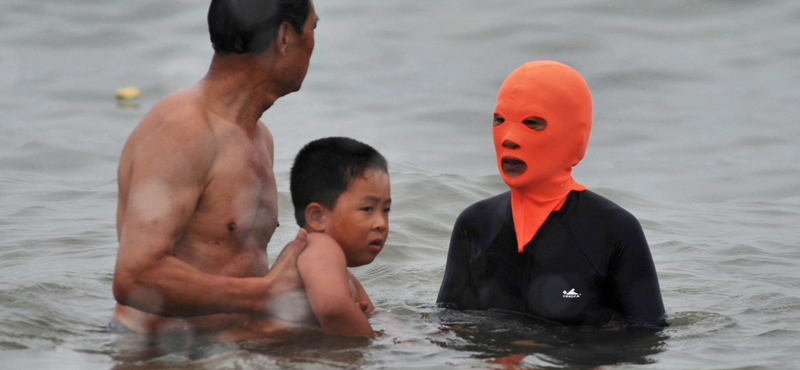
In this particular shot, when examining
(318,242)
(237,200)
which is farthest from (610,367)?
(237,200)

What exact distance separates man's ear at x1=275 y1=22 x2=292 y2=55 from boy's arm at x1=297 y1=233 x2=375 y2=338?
2.89ft

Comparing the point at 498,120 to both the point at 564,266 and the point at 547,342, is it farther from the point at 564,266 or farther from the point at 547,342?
the point at 547,342

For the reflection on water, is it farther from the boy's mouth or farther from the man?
the boy's mouth

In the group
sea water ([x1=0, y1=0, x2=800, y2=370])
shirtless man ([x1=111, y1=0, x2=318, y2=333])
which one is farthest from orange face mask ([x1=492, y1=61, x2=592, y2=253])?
shirtless man ([x1=111, y1=0, x2=318, y2=333])

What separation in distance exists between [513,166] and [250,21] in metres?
1.52

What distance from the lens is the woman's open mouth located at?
526 cm

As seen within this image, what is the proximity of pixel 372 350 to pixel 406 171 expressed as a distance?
238 inches

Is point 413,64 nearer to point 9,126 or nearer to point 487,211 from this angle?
point 9,126

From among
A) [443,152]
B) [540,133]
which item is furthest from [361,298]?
[443,152]

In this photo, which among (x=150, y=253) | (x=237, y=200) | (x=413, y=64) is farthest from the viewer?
(x=413, y=64)

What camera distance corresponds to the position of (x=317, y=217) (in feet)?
16.6

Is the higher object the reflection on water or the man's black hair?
the man's black hair

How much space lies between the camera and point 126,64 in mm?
18391

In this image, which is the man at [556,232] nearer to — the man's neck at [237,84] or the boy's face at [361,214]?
the boy's face at [361,214]
